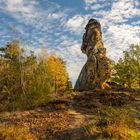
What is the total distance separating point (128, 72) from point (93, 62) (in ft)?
73.0

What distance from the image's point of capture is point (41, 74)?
2977cm

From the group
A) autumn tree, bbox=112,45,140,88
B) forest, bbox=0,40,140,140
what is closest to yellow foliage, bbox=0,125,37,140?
forest, bbox=0,40,140,140

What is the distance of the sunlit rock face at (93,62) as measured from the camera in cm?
3623

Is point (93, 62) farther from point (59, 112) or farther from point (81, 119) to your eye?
point (81, 119)

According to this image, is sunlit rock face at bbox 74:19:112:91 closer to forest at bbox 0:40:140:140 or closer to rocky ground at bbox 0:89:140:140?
forest at bbox 0:40:140:140

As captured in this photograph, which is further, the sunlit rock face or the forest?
the sunlit rock face

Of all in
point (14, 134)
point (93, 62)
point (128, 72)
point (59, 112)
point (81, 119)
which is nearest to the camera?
point (14, 134)

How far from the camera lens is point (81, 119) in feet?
71.1

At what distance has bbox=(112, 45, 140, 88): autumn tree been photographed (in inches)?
2277

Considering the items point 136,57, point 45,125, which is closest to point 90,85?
point 45,125

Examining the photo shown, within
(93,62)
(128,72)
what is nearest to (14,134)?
(93,62)

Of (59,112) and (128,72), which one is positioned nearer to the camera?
(59,112)

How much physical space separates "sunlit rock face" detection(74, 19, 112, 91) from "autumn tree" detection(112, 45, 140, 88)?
18659mm

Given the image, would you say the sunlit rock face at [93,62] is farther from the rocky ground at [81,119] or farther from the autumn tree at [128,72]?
the autumn tree at [128,72]
